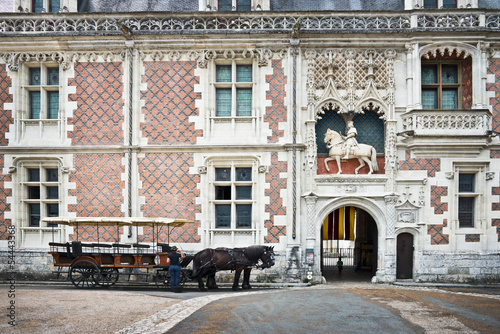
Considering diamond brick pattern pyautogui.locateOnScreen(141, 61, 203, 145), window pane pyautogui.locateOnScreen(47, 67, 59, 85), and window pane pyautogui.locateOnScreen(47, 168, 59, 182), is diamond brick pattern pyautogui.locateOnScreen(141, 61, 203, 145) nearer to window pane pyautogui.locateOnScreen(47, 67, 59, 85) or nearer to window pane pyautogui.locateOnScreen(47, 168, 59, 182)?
window pane pyautogui.locateOnScreen(47, 67, 59, 85)

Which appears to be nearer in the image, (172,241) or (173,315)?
(173,315)

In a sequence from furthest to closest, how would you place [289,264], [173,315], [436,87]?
[436,87]
[289,264]
[173,315]

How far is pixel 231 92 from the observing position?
16.1m

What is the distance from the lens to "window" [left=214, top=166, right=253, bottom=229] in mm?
15805

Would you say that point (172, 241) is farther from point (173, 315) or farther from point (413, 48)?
point (413, 48)

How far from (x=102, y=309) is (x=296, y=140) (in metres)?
8.66

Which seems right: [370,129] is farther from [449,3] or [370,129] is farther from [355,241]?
[355,241]

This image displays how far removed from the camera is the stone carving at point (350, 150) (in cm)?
1548

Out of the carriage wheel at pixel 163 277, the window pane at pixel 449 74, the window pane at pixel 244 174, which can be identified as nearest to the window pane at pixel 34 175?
the carriage wheel at pixel 163 277

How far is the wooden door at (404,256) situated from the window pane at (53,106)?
1344 centimetres

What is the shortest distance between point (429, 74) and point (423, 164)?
3484 mm

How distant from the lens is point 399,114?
15633 millimetres

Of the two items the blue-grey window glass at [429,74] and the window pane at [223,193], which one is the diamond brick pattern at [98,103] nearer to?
the window pane at [223,193]

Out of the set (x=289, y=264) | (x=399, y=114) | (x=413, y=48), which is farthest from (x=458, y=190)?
(x=289, y=264)
